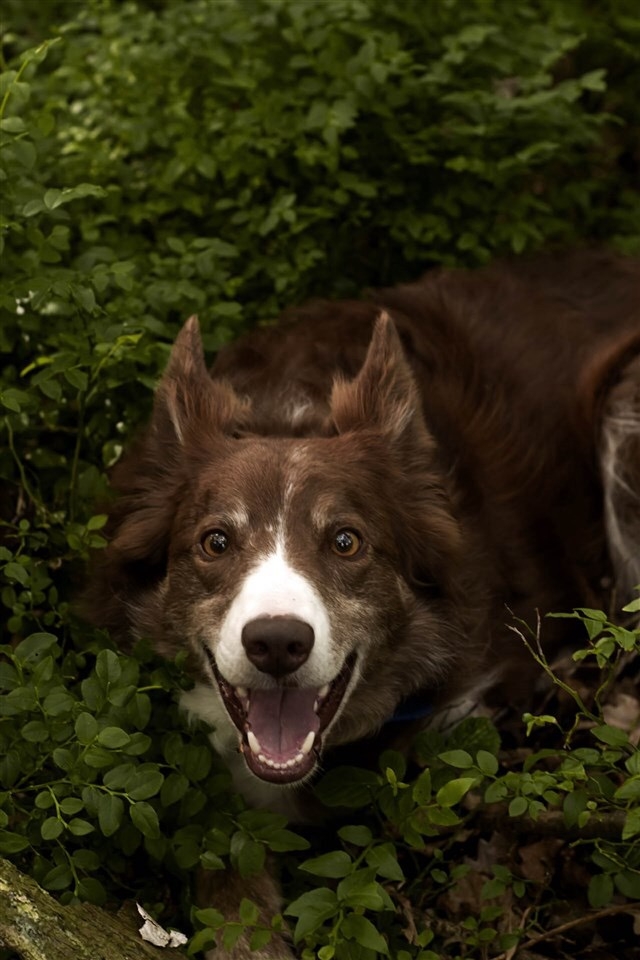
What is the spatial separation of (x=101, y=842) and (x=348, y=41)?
3712mm

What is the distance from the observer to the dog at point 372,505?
3.68 metres

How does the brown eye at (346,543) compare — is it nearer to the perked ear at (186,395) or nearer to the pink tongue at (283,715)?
the pink tongue at (283,715)

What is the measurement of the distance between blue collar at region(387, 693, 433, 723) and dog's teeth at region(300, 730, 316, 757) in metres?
0.63

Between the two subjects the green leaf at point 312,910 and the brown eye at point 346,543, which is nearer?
the green leaf at point 312,910

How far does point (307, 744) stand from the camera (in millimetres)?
3637

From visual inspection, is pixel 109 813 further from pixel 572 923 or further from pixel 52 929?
pixel 572 923

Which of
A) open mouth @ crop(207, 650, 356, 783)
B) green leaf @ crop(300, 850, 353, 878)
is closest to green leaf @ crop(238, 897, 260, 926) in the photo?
green leaf @ crop(300, 850, 353, 878)

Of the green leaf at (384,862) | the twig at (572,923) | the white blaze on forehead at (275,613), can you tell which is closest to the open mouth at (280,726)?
the white blaze on forehead at (275,613)

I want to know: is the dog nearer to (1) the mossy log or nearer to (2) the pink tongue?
(2) the pink tongue

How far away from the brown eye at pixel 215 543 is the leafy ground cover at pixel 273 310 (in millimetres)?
389

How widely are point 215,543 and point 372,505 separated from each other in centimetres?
50

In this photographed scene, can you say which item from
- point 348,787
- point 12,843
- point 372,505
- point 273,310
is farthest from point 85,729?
point 273,310

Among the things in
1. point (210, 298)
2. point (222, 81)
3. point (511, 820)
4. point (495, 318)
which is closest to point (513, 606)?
point (511, 820)

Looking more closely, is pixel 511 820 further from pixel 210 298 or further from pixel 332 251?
pixel 332 251
